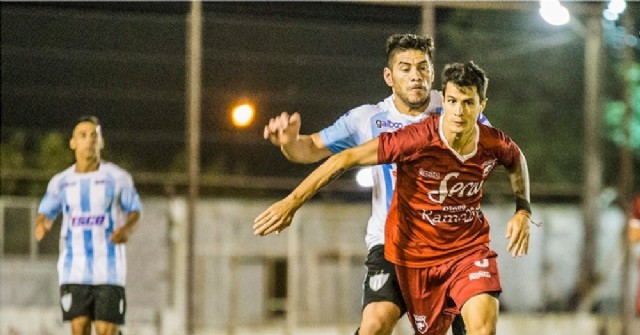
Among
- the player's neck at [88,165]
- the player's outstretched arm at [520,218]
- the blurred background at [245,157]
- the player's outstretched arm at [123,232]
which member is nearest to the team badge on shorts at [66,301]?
the player's outstretched arm at [123,232]

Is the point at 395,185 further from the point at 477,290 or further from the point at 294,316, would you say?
the point at 294,316

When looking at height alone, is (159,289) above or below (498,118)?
below

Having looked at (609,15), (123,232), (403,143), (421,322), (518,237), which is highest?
(609,15)

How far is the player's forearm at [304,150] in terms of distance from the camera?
242 inches

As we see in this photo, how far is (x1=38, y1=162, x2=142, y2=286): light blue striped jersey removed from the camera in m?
8.32

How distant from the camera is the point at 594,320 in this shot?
1244 cm

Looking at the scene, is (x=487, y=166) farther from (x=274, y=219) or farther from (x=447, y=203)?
(x=274, y=219)

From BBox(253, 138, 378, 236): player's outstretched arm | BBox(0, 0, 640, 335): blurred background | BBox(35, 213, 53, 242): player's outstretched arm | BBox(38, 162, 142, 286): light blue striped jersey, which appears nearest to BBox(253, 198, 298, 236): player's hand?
BBox(253, 138, 378, 236): player's outstretched arm

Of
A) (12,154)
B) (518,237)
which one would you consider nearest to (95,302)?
(518,237)

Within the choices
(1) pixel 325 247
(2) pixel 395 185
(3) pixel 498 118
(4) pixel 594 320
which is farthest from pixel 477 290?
(3) pixel 498 118

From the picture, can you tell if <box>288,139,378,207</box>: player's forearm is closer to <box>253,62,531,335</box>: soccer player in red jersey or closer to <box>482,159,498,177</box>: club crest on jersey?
<box>253,62,531,335</box>: soccer player in red jersey

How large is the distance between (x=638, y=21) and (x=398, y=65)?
641cm

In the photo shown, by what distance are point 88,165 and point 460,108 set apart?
11.7 ft

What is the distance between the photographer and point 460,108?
5707 mm
